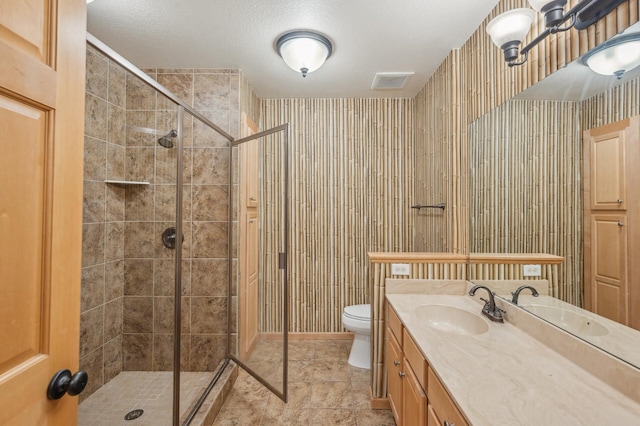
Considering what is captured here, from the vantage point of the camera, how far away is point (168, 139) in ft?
6.28

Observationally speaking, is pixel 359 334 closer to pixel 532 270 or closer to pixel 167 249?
pixel 532 270

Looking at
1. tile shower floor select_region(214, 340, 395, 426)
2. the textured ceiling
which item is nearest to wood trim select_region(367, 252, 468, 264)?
tile shower floor select_region(214, 340, 395, 426)

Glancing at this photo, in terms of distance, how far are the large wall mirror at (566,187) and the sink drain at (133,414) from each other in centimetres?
227

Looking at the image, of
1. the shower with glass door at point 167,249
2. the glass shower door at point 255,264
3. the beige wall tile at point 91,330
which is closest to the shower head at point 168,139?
the shower with glass door at point 167,249

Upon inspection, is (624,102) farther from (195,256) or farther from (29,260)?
(195,256)

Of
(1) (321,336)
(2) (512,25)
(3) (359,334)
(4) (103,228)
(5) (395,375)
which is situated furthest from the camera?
(1) (321,336)

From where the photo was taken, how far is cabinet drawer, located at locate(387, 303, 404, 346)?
5.22 ft

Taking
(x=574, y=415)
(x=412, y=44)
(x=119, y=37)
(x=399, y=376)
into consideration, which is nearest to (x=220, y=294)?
(x=399, y=376)

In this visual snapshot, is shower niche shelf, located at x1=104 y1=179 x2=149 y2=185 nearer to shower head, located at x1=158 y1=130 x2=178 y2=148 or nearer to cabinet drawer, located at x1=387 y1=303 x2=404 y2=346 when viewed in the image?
shower head, located at x1=158 y1=130 x2=178 y2=148

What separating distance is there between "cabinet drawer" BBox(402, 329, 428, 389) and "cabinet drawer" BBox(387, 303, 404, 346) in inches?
2.1

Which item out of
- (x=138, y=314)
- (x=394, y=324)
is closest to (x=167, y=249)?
(x=138, y=314)

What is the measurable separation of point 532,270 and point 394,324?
2.51ft

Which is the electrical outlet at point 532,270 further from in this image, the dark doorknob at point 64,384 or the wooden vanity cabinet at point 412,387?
the dark doorknob at point 64,384

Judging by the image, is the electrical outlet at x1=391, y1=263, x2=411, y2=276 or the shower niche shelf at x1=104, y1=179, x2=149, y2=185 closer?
the shower niche shelf at x1=104, y1=179, x2=149, y2=185
